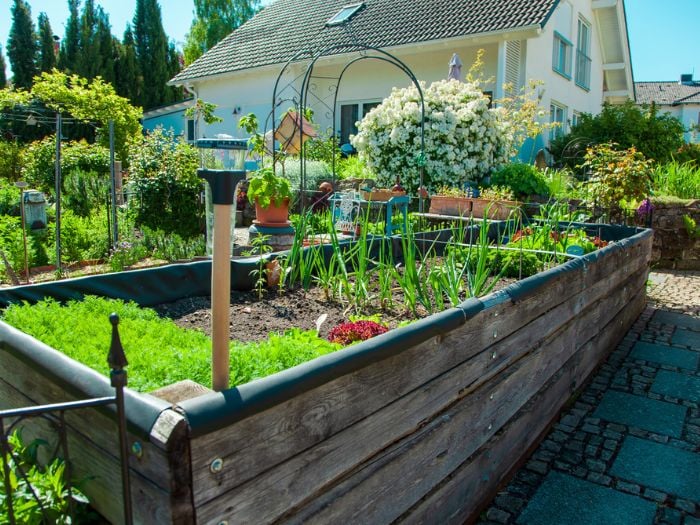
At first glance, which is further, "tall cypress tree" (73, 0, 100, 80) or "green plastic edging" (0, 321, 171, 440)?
"tall cypress tree" (73, 0, 100, 80)

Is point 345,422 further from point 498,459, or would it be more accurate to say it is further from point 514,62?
point 514,62

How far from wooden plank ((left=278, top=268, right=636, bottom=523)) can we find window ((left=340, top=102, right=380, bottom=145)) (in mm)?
12502

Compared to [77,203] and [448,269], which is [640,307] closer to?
[448,269]

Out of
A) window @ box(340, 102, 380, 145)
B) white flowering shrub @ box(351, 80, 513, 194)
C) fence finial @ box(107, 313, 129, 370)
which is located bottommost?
fence finial @ box(107, 313, 129, 370)

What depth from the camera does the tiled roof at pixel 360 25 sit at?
12.3 metres

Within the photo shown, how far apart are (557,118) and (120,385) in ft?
50.2

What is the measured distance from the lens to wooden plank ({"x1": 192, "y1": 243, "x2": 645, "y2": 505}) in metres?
1.27

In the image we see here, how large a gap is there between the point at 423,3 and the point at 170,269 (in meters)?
13.3

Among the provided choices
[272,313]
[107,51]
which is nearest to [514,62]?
[272,313]

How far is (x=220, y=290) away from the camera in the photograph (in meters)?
1.53

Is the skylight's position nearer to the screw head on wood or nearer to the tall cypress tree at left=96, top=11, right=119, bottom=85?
the tall cypress tree at left=96, top=11, right=119, bottom=85

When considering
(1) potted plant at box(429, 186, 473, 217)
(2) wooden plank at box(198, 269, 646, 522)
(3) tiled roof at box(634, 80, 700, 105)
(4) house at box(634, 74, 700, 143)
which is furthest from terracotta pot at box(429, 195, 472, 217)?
(3) tiled roof at box(634, 80, 700, 105)

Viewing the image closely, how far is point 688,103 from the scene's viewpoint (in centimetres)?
3962

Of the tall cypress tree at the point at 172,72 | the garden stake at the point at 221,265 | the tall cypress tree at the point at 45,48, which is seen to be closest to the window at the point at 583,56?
the garden stake at the point at 221,265
